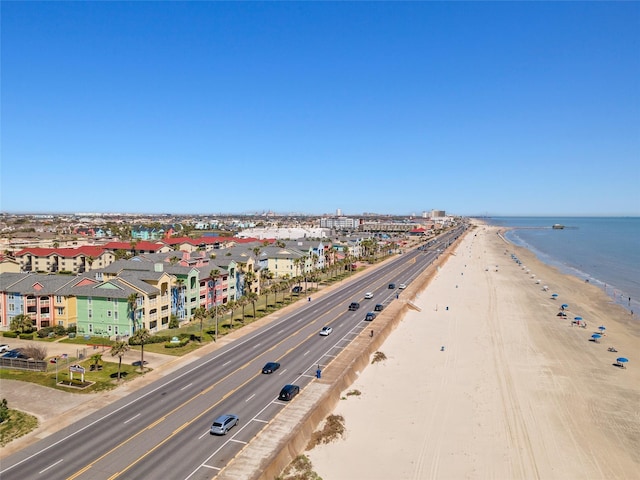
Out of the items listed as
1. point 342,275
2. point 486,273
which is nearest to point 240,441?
point 342,275

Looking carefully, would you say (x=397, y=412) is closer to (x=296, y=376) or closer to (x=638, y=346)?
(x=296, y=376)

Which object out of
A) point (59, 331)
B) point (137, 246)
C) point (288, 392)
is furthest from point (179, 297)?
point (137, 246)

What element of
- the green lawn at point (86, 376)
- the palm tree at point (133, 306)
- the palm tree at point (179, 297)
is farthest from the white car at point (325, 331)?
the palm tree at point (133, 306)

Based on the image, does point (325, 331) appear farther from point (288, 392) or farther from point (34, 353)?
point (34, 353)

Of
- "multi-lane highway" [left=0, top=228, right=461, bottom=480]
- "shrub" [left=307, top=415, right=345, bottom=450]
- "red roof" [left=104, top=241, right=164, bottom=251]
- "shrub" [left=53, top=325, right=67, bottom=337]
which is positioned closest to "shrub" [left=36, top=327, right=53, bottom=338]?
"shrub" [left=53, top=325, right=67, bottom=337]

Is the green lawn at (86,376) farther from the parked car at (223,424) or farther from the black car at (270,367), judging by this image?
the parked car at (223,424)

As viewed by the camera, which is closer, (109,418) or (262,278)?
(109,418)
